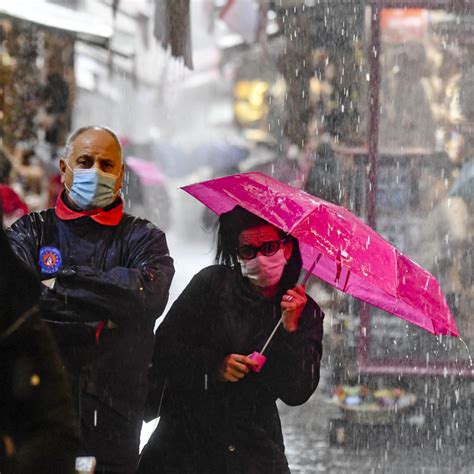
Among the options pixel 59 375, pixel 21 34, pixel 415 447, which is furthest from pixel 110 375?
pixel 21 34

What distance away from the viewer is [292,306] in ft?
15.3

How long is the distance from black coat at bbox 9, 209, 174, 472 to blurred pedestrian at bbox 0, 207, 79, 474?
2.18 meters

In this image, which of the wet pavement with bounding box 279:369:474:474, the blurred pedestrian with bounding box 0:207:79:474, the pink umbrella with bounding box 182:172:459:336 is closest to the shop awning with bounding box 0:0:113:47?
the wet pavement with bounding box 279:369:474:474

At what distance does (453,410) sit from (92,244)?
4.93 meters

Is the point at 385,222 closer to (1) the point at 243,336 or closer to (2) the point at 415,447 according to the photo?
(2) the point at 415,447

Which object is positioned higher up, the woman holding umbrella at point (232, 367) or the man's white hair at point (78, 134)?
the man's white hair at point (78, 134)

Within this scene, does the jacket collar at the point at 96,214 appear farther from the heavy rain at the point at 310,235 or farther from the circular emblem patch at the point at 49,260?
the circular emblem patch at the point at 49,260

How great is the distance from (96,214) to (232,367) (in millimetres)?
739

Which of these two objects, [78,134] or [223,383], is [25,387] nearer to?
[223,383]

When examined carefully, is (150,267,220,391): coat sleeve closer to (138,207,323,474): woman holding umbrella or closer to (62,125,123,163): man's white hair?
(138,207,323,474): woman holding umbrella

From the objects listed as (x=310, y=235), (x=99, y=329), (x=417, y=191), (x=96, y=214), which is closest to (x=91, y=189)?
(x=96, y=214)

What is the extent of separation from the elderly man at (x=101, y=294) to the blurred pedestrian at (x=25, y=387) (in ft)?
7.08

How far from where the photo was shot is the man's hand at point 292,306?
4676mm

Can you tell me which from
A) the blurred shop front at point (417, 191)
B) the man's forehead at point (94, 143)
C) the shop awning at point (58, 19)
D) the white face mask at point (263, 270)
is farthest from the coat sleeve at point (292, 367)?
the shop awning at point (58, 19)
